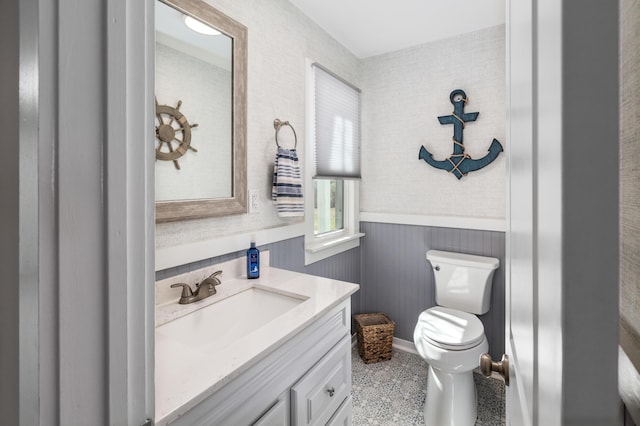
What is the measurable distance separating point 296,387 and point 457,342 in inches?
40.3

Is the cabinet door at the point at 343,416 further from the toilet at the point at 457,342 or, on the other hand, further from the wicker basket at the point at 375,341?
the wicker basket at the point at 375,341

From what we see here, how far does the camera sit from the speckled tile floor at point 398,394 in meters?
1.75

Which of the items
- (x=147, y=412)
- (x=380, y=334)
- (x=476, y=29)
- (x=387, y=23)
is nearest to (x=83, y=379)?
(x=147, y=412)

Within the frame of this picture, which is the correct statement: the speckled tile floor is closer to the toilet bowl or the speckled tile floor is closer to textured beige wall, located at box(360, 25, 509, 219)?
the toilet bowl

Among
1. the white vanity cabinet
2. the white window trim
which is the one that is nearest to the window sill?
the white window trim

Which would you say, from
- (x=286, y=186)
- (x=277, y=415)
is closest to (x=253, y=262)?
(x=286, y=186)

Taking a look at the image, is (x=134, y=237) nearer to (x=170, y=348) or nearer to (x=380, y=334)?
(x=170, y=348)

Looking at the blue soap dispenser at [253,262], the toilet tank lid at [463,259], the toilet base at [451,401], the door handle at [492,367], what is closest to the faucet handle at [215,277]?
the blue soap dispenser at [253,262]

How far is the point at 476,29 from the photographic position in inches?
82.7

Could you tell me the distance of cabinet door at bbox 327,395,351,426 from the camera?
1204mm

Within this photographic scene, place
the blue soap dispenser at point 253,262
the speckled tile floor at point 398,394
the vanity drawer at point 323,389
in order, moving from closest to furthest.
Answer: the vanity drawer at point 323,389 → the blue soap dispenser at point 253,262 → the speckled tile floor at point 398,394

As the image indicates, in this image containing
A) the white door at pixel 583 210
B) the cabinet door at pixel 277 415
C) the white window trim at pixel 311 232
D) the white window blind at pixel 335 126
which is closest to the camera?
the white door at pixel 583 210

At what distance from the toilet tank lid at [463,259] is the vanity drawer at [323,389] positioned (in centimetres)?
113

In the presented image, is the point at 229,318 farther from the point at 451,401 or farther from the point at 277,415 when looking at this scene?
the point at 451,401
